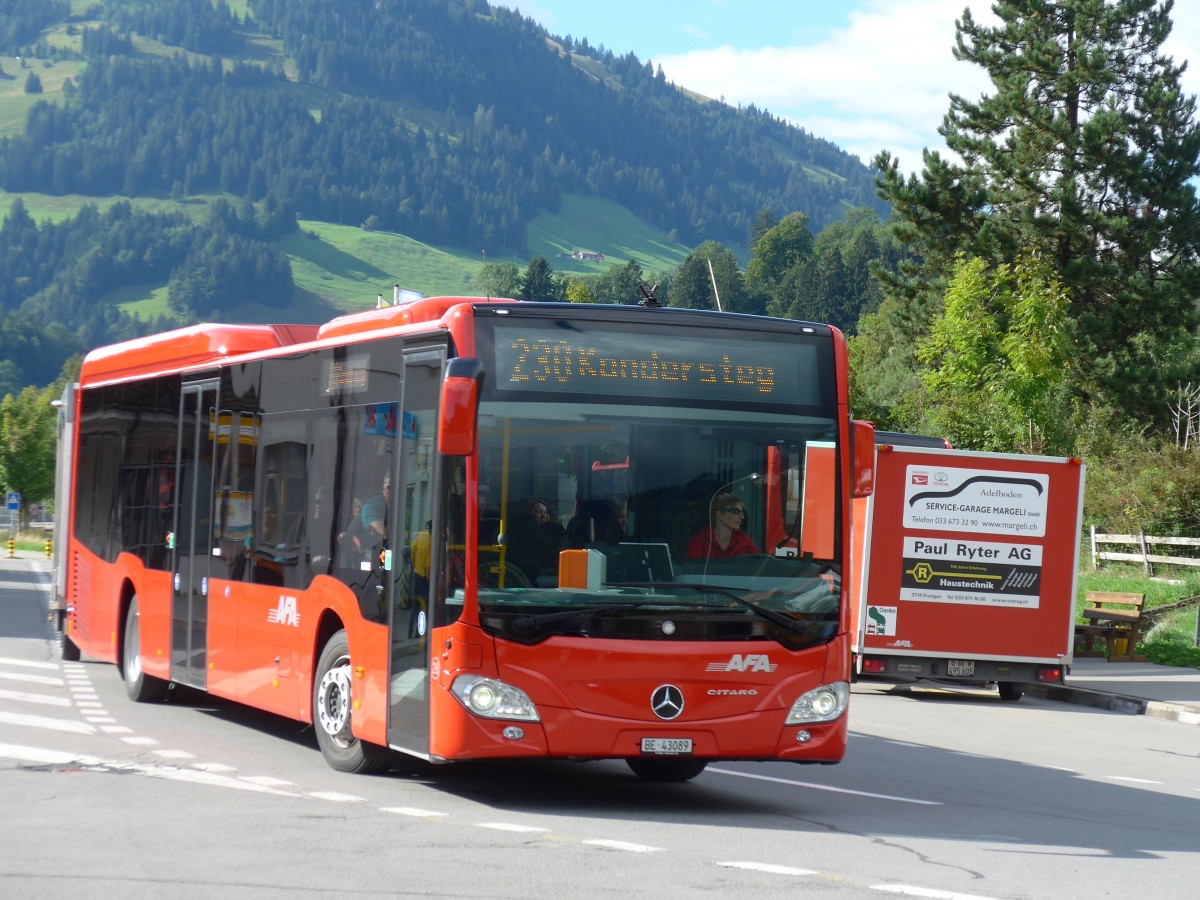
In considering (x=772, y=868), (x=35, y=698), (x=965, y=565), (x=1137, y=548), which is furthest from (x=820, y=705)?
(x=1137, y=548)

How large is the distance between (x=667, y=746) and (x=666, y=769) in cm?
206

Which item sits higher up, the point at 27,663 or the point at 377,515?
the point at 377,515

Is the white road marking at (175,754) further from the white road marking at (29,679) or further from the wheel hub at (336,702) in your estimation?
the white road marking at (29,679)

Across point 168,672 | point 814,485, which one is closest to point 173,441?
point 168,672

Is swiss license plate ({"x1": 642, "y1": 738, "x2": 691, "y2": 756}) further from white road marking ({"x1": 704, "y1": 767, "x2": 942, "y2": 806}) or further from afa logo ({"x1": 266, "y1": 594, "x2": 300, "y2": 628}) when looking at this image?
afa logo ({"x1": 266, "y1": 594, "x2": 300, "y2": 628})

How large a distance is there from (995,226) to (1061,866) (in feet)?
141

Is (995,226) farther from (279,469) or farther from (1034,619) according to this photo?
(279,469)

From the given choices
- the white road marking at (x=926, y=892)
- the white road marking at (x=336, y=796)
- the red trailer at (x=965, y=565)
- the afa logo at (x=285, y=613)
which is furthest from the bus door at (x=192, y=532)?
the red trailer at (x=965, y=565)

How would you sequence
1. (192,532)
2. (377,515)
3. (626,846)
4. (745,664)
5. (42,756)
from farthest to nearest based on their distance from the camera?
(192,532) → (42,756) → (377,515) → (745,664) → (626,846)

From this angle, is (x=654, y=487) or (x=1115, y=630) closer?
(x=654, y=487)

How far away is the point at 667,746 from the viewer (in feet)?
32.8

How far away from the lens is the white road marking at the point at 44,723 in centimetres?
1345

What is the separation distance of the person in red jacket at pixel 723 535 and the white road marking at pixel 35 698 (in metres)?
7.58

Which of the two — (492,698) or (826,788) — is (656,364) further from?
(826,788)
